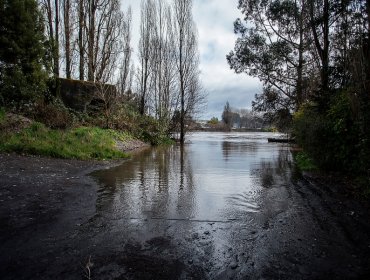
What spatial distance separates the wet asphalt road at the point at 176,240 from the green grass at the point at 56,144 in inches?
156

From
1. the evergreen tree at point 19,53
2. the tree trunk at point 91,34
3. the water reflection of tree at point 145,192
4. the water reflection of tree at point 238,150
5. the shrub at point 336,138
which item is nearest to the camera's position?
the water reflection of tree at point 145,192

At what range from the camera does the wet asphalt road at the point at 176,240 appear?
3.07 m

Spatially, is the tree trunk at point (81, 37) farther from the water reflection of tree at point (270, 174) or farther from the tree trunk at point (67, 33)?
the water reflection of tree at point (270, 174)

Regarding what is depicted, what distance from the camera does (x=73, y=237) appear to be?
3824 millimetres

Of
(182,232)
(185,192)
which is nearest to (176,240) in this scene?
(182,232)

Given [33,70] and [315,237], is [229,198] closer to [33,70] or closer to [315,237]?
[315,237]

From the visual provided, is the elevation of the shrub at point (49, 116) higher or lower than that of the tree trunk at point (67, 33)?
lower

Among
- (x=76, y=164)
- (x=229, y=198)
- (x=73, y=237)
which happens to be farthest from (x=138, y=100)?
(x=73, y=237)

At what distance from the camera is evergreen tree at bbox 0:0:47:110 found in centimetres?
1190

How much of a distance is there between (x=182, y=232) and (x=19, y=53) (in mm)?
11446

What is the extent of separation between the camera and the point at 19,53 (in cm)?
1217

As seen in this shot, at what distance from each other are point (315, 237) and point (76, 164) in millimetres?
7527

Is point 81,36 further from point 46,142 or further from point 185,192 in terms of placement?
point 185,192

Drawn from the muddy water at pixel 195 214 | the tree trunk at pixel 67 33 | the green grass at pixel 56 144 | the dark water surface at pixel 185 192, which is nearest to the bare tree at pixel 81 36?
the tree trunk at pixel 67 33
